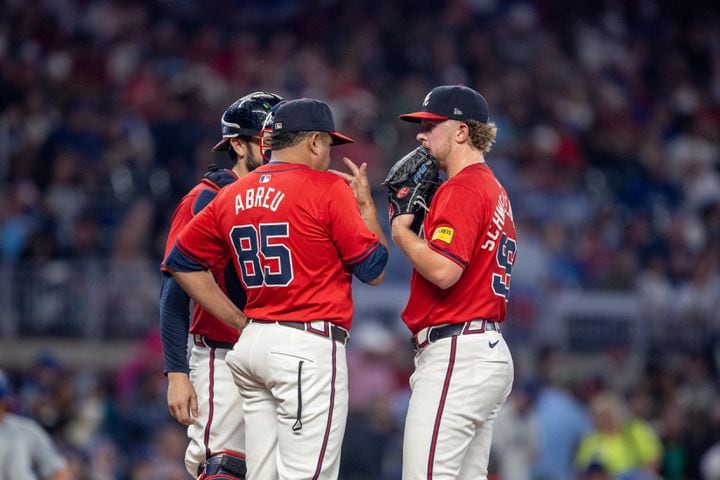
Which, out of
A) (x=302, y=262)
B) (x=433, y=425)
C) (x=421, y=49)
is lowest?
(x=433, y=425)

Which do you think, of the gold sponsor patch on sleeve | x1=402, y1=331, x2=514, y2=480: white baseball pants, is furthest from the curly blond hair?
x1=402, y1=331, x2=514, y2=480: white baseball pants

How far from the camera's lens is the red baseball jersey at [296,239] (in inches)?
202

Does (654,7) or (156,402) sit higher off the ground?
(654,7)

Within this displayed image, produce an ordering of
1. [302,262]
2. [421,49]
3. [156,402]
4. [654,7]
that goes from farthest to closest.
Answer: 1. [654,7]
2. [421,49]
3. [156,402]
4. [302,262]

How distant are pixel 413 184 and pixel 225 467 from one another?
1.52 m

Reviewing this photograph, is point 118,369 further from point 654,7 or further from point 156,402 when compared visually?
point 654,7

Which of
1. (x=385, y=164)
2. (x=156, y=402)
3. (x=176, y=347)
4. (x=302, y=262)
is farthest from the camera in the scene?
(x=385, y=164)

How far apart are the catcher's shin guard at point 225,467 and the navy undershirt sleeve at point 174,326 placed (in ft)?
1.39

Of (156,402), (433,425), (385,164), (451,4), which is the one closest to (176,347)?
(433,425)

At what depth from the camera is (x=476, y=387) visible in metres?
5.24

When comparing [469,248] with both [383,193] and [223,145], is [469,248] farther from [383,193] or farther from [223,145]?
[383,193]

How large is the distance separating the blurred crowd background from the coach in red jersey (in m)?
4.23

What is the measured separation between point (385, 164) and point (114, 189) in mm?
3261

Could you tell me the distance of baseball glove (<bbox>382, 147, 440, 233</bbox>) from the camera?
5379mm
